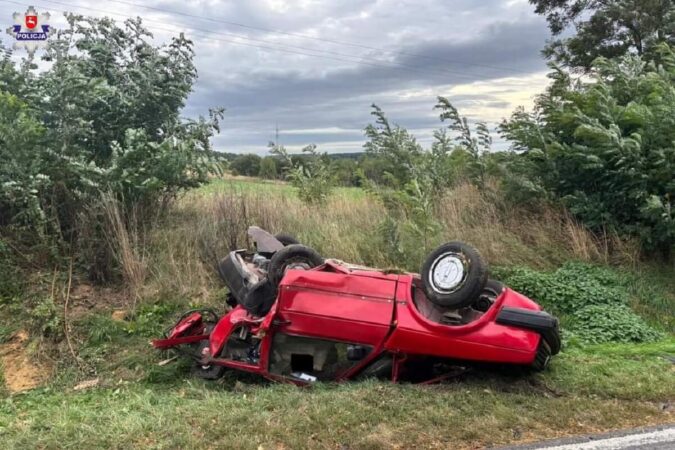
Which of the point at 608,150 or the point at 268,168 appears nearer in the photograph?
the point at 608,150

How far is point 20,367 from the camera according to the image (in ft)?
20.1

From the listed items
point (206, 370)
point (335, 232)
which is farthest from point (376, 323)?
point (335, 232)

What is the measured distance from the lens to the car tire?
5370mm

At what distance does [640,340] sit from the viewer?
6488 mm

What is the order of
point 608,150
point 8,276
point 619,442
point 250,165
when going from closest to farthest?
1. point 619,442
2. point 8,276
3. point 608,150
4. point 250,165

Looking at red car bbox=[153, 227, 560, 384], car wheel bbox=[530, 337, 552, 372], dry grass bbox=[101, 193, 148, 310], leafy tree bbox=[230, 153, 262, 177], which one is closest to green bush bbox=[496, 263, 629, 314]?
car wheel bbox=[530, 337, 552, 372]

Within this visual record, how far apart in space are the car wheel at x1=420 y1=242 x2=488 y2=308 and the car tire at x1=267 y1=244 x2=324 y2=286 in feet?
3.74

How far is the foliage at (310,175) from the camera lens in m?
11.4

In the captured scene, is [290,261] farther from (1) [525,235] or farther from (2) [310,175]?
(2) [310,175]

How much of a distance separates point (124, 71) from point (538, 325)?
7529mm

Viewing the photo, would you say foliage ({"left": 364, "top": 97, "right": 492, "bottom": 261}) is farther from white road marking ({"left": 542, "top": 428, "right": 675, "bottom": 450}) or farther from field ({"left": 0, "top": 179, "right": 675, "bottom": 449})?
white road marking ({"left": 542, "top": 428, "right": 675, "bottom": 450})

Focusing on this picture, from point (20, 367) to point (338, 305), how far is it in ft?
12.4

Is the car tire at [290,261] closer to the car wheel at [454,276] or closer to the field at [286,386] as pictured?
the field at [286,386]

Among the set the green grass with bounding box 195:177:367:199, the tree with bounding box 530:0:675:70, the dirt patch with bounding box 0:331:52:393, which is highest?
the tree with bounding box 530:0:675:70
